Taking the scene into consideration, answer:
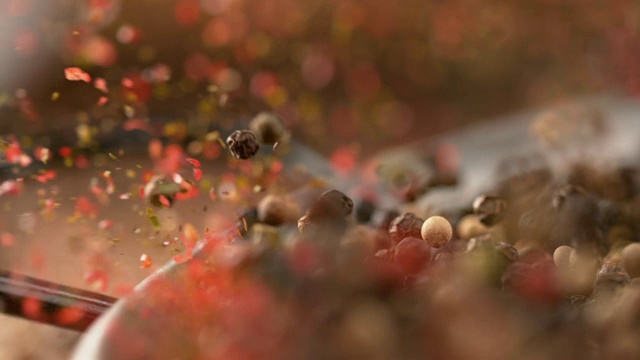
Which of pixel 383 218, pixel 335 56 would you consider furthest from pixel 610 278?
pixel 335 56

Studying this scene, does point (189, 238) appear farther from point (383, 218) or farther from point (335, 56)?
point (335, 56)

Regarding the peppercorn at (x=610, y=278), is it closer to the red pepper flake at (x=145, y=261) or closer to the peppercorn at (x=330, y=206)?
the peppercorn at (x=330, y=206)

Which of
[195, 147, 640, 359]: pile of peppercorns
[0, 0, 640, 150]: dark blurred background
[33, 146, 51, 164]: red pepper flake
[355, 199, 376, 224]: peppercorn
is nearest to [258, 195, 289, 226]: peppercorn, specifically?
[195, 147, 640, 359]: pile of peppercorns

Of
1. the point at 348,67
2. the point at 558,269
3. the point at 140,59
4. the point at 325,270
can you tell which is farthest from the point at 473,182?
the point at 140,59

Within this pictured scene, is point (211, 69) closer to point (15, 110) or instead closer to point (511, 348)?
point (15, 110)

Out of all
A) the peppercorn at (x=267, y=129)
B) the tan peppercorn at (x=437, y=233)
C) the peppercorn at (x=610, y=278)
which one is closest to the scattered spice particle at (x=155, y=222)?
the peppercorn at (x=267, y=129)

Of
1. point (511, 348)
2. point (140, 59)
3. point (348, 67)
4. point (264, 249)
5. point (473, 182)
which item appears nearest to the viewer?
point (511, 348)

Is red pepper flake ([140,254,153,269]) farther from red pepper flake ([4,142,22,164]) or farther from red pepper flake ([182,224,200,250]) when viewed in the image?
red pepper flake ([4,142,22,164])
